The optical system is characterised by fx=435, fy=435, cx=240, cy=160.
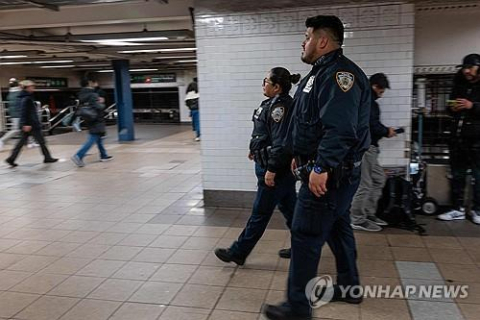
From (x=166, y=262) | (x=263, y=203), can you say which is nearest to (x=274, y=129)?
(x=263, y=203)

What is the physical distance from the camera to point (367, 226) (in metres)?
4.04

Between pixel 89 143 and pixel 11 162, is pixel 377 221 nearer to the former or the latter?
pixel 89 143

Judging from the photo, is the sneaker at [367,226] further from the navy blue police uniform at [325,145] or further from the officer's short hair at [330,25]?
the officer's short hair at [330,25]

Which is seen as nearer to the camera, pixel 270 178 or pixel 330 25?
pixel 330 25

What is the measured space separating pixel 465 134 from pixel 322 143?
2.61 m

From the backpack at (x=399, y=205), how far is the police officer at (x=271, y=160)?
1.33 metres

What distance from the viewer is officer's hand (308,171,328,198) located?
2135 mm

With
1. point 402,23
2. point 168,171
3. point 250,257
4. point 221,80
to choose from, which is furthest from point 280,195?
point 168,171

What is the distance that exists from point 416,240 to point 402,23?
2.07 meters

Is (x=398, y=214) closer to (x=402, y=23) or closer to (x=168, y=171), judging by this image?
(x=402, y=23)

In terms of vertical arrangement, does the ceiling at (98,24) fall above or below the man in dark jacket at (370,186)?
above

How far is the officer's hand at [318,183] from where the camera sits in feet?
7.00

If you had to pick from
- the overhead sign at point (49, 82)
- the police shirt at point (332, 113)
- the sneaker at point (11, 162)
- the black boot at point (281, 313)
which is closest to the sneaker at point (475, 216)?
the police shirt at point (332, 113)

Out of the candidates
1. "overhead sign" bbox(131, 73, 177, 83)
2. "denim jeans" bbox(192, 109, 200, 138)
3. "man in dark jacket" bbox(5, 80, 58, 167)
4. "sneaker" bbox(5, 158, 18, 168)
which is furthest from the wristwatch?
"overhead sign" bbox(131, 73, 177, 83)
